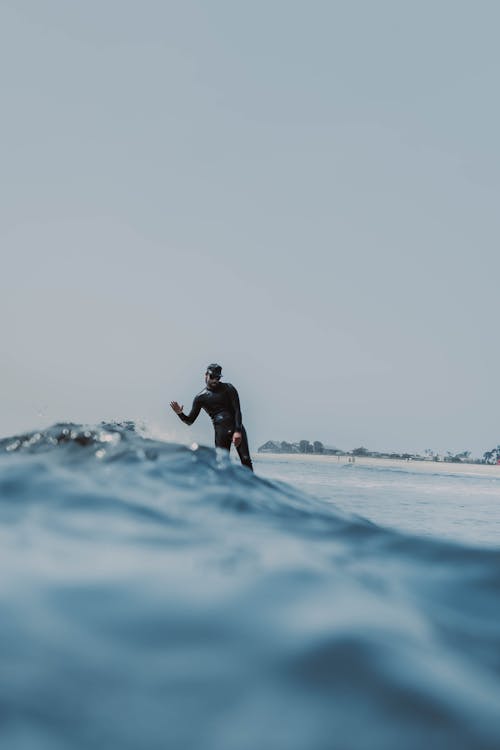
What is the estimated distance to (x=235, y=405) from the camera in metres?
9.46

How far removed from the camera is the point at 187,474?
4586 mm

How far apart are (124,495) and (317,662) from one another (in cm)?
209

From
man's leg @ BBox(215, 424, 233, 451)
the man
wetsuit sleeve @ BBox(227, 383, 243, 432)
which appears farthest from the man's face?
man's leg @ BBox(215, 424, 233, 451)

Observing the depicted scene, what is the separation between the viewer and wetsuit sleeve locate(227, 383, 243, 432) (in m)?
9.39

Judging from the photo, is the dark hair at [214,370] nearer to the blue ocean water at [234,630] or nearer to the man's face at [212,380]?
the man's face at [212,380]

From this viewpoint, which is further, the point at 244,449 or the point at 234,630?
the point at 244,449

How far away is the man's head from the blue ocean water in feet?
19.4

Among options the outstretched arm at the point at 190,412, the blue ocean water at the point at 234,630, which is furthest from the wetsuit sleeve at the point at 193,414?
the blue ocean water at the point at 234,630

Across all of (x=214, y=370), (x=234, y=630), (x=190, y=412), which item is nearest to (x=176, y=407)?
(x=190, y=412)

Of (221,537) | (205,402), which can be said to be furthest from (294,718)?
(205,402)

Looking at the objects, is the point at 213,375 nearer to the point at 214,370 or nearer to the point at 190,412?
the point at 214,370

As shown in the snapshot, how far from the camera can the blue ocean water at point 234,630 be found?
1418 mm

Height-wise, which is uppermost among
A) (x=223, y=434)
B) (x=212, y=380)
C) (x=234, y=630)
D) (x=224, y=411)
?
(x=212, y=380)

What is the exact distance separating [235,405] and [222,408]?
205 mm
